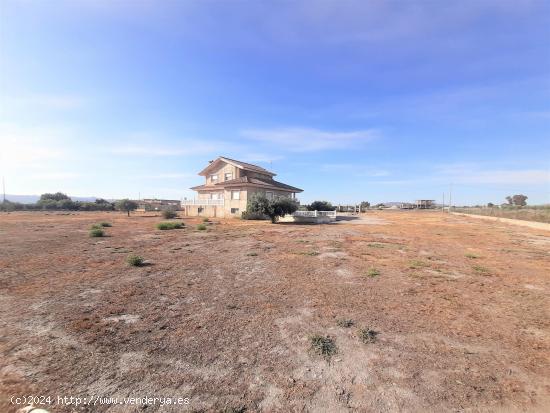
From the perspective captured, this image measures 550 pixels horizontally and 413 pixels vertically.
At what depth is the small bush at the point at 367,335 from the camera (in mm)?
4666

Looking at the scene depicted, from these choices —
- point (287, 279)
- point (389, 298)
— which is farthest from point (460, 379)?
point (287, 279)

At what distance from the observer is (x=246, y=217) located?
31453 millimetres

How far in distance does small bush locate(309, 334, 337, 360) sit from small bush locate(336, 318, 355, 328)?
577 mm

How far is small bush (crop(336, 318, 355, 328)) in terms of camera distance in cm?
521

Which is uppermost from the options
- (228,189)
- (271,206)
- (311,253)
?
(228,189)

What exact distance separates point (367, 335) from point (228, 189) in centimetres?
3052

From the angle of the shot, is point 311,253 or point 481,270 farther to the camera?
point 311,253

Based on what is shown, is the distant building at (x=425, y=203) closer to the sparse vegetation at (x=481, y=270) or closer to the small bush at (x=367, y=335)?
the sparse vegetation at (x=481, y=270)

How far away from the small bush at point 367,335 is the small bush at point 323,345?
526 millimetres

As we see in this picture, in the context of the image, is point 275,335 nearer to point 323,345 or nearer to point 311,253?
point 323,345

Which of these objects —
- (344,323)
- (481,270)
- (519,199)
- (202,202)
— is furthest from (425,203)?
(344,323)

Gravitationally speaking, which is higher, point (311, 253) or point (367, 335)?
point (311, 253)

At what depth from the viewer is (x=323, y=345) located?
14.5ft

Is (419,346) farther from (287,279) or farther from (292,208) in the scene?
(292,208)
